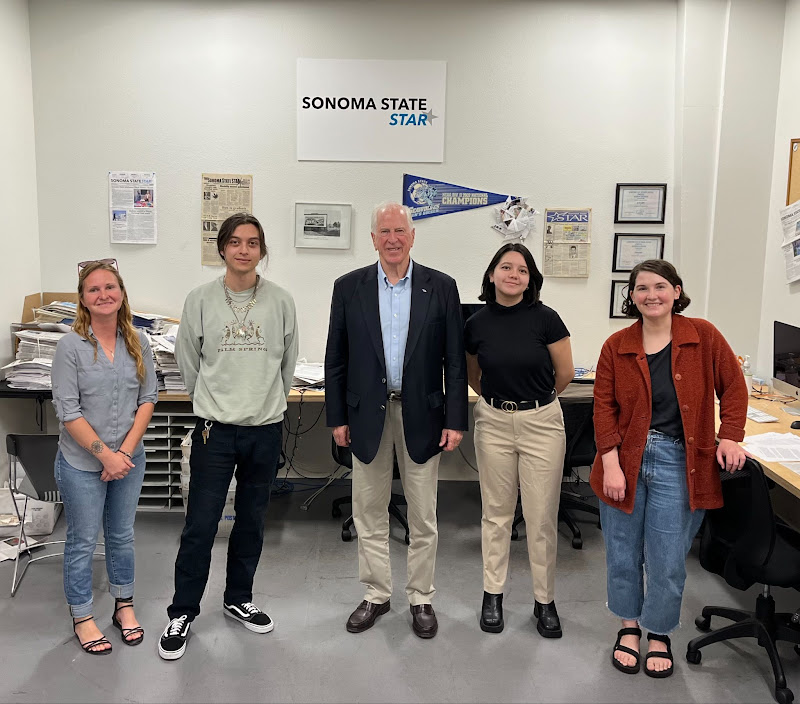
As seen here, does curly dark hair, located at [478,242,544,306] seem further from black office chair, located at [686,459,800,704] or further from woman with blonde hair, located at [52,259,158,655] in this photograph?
woman with blonde hair, located at [52,259,158,655]

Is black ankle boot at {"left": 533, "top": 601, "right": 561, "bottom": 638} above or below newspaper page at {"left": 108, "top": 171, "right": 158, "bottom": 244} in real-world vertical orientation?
below

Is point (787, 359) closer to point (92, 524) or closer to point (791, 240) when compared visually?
point (791, 240)

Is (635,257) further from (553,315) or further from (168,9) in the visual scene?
(168,9)

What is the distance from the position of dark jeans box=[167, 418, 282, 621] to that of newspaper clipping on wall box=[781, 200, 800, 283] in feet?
10.1

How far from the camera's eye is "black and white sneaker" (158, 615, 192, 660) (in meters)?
2.64

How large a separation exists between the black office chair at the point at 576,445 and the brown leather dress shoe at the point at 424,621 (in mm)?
957

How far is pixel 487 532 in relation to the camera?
290cm

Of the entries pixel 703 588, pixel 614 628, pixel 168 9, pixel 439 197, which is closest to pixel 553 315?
pixel 614 628

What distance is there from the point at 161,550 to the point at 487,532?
1740mm

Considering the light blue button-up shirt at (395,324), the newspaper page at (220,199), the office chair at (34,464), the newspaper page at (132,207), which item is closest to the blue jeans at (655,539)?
the light blue button-up shirt at (395,324)

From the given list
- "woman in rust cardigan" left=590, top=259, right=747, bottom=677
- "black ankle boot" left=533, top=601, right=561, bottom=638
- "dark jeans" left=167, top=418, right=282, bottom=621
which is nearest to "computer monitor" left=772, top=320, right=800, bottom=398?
"woman in rust cardigan" left=590, top=259, right=747, bottom=677

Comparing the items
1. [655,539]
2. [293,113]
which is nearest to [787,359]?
[655,539]

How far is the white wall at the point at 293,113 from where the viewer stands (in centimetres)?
430

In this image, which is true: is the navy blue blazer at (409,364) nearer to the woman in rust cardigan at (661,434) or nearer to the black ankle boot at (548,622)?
the woman in rust cardigan at (661,434)
